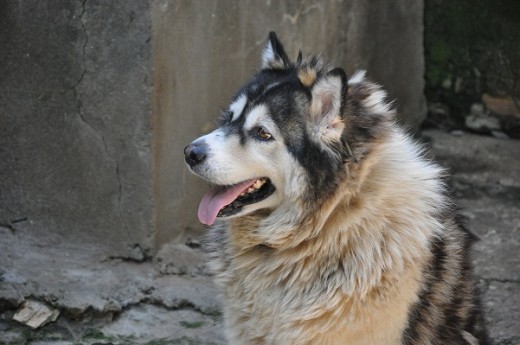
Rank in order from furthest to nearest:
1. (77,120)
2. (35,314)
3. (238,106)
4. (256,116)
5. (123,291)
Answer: (77,120) < (123,291) < (35,314) < (238,106) < (256,116)

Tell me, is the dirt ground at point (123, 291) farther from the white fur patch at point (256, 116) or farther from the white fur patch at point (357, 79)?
the white fur patch at point (256, 116)

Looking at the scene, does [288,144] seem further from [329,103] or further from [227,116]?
[227,116]

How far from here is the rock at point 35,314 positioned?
17.9 ft

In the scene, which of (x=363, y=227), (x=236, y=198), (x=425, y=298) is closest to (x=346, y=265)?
(x=363, y=227)

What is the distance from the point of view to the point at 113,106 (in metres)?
5.71

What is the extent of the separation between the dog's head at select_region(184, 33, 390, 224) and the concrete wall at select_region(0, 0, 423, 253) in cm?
141

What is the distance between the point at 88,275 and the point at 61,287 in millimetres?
216

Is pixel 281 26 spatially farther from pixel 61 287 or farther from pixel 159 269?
pixel 61 287

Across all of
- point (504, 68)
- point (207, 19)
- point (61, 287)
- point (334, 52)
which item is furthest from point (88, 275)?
point (504, 68)

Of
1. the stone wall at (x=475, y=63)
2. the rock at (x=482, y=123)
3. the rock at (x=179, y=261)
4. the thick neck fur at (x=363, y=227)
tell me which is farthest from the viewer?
the rock at (x=482, y=123)

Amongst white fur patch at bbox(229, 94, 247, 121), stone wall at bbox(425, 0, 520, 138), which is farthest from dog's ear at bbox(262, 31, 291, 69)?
stone wall at bbox(425, 0, 520, 138)

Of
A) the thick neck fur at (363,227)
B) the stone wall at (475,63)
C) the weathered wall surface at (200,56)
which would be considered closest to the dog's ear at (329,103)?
the thick neck fur at (363,227)

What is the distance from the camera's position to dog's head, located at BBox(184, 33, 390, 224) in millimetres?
4203

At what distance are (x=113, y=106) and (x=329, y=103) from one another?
1.91m
